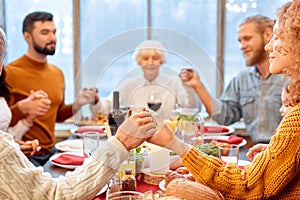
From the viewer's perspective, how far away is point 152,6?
3.91 metres

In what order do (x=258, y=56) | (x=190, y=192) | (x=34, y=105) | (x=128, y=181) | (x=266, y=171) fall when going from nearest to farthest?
(x=190, y=192) < (x=266, y=171) < (x=128, y=181) < (x=34, y=105) < (x=258, y=56)

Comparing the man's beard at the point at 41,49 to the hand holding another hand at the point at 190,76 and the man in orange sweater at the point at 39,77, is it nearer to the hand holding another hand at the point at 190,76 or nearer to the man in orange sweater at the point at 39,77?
the man in orange sweater at the point at 39,77

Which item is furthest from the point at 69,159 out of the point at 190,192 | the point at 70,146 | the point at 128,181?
the point at 190,192

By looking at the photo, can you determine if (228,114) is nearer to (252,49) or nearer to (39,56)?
(252,49)

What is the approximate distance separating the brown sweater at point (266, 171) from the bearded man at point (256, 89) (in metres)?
1.75

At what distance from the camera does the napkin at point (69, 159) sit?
1952 millimetres

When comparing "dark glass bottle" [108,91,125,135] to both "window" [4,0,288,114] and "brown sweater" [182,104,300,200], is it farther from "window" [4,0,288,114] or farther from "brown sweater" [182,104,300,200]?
"window" [4,0,288,114]

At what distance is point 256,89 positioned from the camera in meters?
3.21

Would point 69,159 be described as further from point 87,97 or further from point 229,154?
point 229,154

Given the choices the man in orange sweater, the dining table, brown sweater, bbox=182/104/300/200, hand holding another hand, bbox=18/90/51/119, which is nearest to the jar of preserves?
the dining table

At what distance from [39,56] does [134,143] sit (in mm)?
2227

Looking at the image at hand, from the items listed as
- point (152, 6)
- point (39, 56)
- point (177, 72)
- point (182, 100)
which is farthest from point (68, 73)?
point (177, 72)

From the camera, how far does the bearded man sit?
10.3ft

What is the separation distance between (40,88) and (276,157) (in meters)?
2.31
